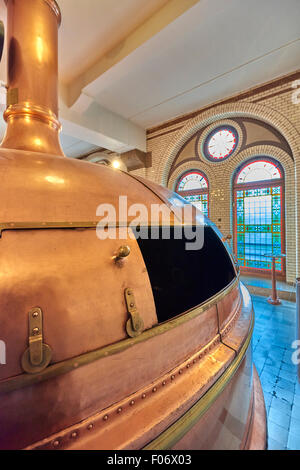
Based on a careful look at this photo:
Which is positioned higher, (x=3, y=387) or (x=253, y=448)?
(x=3, y=387)

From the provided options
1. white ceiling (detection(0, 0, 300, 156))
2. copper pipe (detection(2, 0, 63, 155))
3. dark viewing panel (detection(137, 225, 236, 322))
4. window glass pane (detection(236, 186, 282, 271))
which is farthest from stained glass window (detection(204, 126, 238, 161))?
copper pipe (detection(2, 0, 63, 155))

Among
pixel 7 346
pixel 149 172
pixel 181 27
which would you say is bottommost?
pixel 7 346

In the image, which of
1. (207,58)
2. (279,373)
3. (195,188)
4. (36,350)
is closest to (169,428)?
(36,350)

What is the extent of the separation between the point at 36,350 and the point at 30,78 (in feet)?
5.79

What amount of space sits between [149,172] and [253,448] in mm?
6630

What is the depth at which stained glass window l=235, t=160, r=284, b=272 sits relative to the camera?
507 centimetres

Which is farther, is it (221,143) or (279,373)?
(221,143)

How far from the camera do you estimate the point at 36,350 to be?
622 mm

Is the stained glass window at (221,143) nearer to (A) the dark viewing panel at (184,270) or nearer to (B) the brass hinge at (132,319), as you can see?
(A) the dark viewing panel at (184,270)

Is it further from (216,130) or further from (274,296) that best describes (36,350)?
(216,130)

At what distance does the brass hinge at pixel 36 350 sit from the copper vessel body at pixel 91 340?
0.6 inches

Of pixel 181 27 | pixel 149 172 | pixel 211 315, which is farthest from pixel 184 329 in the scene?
pixel 149 172

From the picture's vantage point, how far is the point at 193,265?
79.7 inches

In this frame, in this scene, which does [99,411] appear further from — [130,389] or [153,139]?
[153,139]
